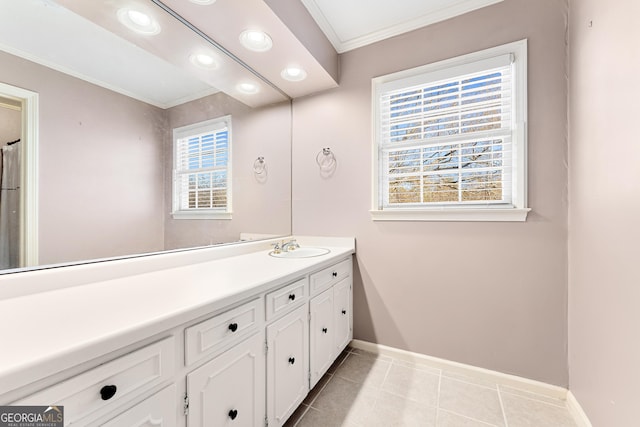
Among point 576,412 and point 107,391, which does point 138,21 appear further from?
point 576,412

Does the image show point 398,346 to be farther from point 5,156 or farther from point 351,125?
point 5,156

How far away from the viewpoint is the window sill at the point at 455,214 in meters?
1.64

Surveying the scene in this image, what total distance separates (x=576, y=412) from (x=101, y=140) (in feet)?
9.27

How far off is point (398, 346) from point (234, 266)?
4.67 ft

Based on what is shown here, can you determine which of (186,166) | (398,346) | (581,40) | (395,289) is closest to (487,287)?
(395,289)

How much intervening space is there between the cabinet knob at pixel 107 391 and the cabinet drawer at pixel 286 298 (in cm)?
61

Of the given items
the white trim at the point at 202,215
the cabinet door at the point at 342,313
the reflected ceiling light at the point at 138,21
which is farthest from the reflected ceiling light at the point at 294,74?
the cabinet door at the point at 342,313

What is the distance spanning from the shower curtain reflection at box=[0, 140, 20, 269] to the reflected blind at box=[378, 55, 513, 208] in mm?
1964

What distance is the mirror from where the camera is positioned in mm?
1018

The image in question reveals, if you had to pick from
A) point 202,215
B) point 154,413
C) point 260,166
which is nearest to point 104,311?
point 154,413

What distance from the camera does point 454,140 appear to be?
182 centimetres

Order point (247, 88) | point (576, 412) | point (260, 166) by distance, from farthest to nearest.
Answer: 1. point (260, 166)
2. point (247, 88)
3. point (576, 412)

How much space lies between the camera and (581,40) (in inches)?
54.4

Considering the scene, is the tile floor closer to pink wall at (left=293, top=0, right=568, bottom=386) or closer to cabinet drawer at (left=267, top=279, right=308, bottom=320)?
pink wall at (left=293, top=0, right=568, bottom=386)
